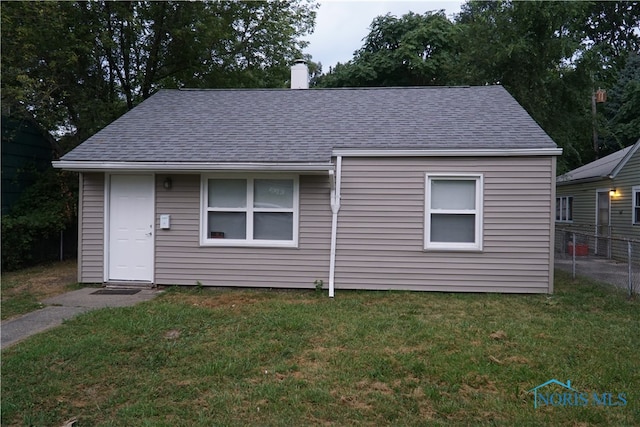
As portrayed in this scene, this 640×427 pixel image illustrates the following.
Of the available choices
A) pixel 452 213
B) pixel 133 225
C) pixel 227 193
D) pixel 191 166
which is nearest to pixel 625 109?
pixel 452 213

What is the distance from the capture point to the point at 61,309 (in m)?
6.40

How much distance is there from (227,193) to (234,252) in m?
1.11

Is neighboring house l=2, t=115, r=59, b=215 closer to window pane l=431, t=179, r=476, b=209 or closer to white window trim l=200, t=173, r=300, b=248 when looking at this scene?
white window trim l=200, t=173, r=300, b=248

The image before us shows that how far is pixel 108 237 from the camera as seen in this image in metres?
8.04

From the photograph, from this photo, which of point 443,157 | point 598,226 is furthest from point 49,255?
point 598,226

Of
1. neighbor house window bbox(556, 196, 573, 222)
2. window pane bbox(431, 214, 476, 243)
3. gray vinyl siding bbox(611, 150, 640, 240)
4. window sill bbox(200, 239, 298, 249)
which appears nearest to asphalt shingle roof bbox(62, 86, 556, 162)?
window pane bbox(431, 214, 476, 243)

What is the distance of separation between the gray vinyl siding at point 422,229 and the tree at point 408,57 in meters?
17.3

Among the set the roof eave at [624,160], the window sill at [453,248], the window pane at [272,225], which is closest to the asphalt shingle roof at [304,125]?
the window pane at [272,225]

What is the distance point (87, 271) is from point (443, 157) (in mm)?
6928

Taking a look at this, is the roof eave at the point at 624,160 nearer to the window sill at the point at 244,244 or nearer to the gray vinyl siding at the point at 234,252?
the gray vinyl siding at the point at 234,252

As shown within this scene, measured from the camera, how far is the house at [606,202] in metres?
13.1

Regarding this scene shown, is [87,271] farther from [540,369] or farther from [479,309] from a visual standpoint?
[540,369]

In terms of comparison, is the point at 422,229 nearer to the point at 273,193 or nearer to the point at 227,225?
the point at 273,193

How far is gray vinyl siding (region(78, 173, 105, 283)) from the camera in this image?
8039 mm
